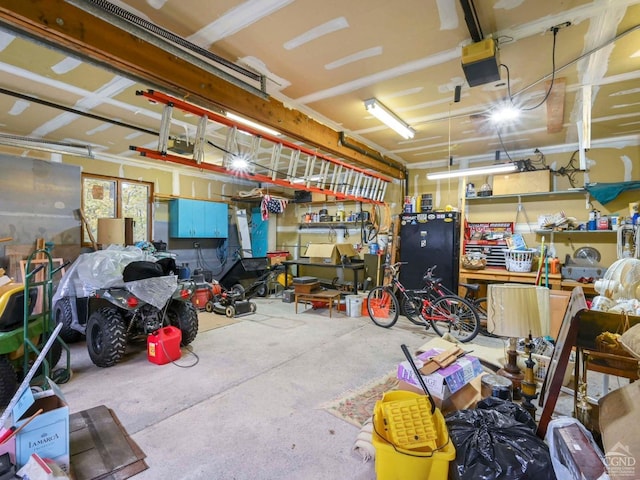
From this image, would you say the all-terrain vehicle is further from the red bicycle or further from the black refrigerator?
the black refrigerator

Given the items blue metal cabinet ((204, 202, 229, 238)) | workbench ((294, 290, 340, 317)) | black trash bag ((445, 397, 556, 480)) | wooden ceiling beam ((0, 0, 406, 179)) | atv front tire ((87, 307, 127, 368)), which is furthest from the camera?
blue metal cabinet ((204, 202, 229, 238))

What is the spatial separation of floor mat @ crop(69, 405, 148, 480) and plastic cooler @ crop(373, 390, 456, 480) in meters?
1.44

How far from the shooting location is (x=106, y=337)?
317cm

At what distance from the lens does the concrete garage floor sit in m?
1.90

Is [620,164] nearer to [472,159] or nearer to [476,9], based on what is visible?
[472,159]

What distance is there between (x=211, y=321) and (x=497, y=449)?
4.46 metres

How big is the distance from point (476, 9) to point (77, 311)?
4.79 metres

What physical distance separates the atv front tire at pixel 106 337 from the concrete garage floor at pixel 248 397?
0.12m

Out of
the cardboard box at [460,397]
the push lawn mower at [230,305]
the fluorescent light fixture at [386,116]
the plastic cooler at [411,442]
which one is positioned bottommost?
the push lawn mower at [230,305]

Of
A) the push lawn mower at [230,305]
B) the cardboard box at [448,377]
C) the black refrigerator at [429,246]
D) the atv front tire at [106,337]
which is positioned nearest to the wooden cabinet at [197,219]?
the push lawn mower at [230,305]

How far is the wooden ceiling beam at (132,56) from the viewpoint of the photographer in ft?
5.79

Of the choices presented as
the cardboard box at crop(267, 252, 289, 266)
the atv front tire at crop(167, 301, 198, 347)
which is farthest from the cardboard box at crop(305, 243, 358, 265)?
the atv front tire at crop(167, 301, 198, 347)

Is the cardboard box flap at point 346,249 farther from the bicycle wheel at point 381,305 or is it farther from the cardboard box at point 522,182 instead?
the cardboard box at point 522,182

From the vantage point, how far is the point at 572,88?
9.78 feet
